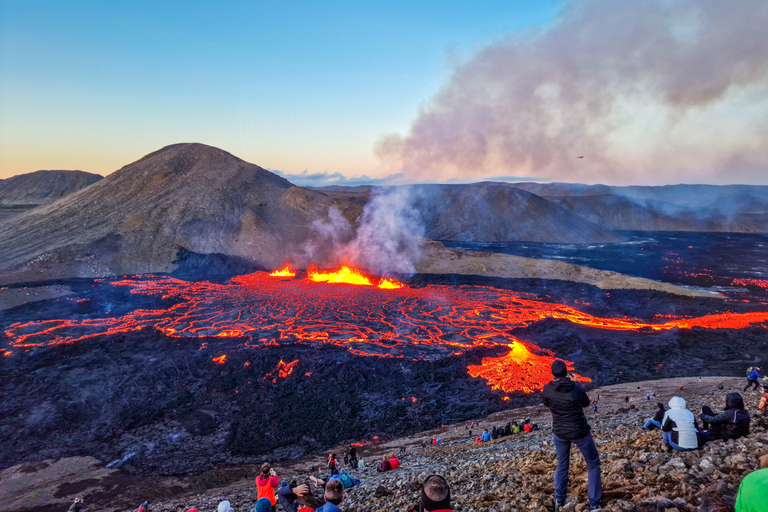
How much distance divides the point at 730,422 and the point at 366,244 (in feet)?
178

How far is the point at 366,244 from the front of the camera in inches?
2360

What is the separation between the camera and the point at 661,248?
293 feet

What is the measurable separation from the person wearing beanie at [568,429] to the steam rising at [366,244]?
47.2 metres

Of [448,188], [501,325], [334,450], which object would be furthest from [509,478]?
[448,188]

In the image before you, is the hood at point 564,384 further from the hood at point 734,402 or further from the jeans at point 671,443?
the hood at point 734,402

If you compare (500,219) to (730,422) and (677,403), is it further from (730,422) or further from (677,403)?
(677,403)

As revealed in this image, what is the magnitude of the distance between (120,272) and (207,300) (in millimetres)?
21179

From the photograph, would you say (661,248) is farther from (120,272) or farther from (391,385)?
(120,272)

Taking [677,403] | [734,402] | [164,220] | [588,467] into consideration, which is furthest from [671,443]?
[164,220]

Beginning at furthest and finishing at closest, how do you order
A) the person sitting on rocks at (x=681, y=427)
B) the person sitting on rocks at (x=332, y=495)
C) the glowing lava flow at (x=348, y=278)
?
the glowing lava flow at (x=348, y=278)
the person sitting on rocks at (x=681, y=427)
the person sitting on rocks at (x=332, y=495)

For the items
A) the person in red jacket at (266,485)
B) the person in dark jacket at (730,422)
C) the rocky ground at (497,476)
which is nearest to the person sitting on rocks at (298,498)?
the person in red jacket at (266,485)

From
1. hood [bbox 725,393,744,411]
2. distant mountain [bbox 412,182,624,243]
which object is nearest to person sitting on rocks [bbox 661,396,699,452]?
hood [bbox 725,393,744,411]

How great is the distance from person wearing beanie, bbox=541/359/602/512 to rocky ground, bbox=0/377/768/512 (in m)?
0.25

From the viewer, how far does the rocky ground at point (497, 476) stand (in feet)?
18.5
